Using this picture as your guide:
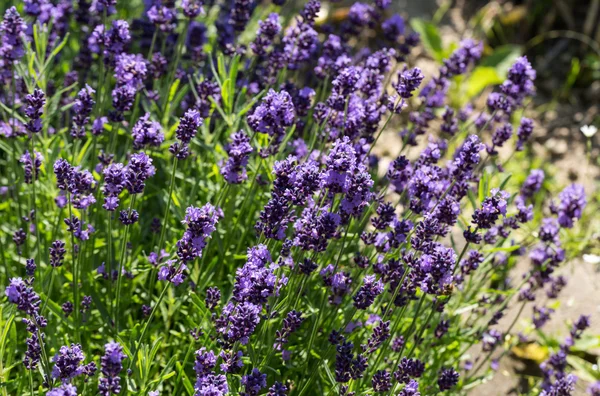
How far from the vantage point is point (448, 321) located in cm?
391

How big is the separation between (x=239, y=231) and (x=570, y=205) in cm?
178

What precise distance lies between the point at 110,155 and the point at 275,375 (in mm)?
1324

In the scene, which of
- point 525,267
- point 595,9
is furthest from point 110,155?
point 595,9

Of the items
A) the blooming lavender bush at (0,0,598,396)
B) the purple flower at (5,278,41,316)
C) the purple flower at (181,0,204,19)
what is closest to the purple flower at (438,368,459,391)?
the blooming lavender bush at (0,0,598,396)

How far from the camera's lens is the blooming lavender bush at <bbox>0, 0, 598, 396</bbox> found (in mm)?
2855

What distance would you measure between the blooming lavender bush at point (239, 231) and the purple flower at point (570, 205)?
0.04 feet

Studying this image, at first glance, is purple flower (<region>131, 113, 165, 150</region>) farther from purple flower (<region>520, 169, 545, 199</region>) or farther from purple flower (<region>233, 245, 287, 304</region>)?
purple flower (<region>520, 169, 545, 199</region>)

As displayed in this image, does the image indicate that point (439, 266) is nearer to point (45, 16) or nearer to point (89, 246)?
point (89, 246)

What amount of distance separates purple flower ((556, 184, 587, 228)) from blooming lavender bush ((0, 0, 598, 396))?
0.01m

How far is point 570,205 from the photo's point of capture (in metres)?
3.97

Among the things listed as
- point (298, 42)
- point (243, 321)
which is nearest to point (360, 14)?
point (298, 42)

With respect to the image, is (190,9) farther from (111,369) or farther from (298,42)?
(111,369)

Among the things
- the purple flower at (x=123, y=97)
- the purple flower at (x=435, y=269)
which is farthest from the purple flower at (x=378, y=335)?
the purple flower at (x=123, y=97)

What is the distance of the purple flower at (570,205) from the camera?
3.96m
